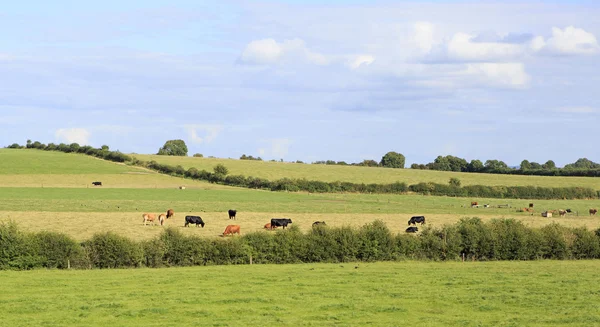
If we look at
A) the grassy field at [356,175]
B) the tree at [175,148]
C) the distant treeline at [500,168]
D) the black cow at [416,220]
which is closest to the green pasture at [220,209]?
the black cow at [416,220]

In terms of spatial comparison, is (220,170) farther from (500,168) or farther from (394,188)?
(500,168)

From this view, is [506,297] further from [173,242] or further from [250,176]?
[250,176]

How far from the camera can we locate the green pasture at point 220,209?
2075 inches

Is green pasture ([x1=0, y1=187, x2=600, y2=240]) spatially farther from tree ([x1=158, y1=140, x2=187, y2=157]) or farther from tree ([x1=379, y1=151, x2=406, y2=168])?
tree ([x1=158, y1=140, x2=187, y2=157])

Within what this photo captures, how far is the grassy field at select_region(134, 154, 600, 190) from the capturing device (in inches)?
4473

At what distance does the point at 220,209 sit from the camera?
68.8 m

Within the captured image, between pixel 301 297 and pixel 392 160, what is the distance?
158 m

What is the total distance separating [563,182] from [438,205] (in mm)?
42866

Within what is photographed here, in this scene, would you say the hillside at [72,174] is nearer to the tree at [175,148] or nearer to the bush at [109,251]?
the bush at [109,251]

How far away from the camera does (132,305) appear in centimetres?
2495

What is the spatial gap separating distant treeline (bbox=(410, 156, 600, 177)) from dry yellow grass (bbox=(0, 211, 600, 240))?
67.9 meters

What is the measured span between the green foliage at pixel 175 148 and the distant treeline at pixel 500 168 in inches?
2331

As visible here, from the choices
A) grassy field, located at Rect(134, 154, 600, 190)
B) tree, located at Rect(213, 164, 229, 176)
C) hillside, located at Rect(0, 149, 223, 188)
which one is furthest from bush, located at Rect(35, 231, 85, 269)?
grassy field, located at Rect(134, 154, 600, 190)

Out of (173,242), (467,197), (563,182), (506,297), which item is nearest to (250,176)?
(467,197)
